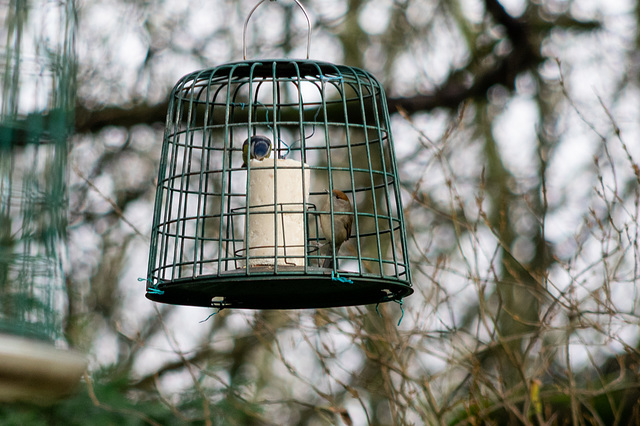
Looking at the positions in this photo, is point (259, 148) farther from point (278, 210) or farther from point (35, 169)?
point (35, 169)

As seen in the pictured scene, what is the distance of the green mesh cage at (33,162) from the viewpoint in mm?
2629

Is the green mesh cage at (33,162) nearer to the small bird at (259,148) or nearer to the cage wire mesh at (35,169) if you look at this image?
the cage wire mesh at (35,169)

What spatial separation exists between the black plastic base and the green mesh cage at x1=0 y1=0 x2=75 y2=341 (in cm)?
40

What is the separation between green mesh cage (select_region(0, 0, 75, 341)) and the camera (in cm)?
263

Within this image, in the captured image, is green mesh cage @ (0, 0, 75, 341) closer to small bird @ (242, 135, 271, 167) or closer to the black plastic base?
the black plastic base

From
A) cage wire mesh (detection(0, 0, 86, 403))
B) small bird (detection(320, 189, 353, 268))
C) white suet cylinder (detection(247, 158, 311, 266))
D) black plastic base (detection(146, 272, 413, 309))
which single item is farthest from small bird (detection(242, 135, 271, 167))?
cage wire mesh (detection(0, 0, 86, 403))

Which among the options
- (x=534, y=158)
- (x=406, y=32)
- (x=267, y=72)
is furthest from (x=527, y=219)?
(x=267, y=72)

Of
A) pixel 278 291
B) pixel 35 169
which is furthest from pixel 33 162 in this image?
pixel 278 291

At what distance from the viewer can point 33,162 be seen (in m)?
2.88

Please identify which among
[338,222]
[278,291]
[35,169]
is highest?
[35,169]

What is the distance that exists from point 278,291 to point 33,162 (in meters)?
1.00

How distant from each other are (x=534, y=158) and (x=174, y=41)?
3632mm

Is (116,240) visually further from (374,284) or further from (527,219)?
(374,284)

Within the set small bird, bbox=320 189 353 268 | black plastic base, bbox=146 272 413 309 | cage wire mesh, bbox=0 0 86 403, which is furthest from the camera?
small bird, bbox=320 189 353 268
